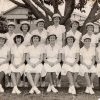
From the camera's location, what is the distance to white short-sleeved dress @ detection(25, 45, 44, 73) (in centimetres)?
916

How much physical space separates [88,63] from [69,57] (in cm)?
47

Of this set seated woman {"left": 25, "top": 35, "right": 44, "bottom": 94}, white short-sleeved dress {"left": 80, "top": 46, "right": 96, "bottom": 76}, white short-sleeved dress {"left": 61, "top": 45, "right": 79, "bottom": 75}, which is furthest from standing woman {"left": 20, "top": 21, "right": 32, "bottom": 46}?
white short-sleeved dress {"left": 80, "top": 46, "right": 96, "bottom": 76}

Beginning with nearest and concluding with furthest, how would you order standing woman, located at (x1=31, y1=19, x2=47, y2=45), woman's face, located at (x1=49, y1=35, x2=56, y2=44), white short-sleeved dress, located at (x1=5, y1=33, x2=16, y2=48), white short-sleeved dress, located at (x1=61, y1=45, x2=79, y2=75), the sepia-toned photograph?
the sepia-toned photograph → white short-sleeved dress, located at (x1=61, y1=45, x2=79, y2=75) → woman's face, located at (x1=49, y1=35, x2=56, y2=44) → white short-sleeved dress, located at (x1=5, y1=33, x2=16, y2=48) → standing woman, located at (x1=31, y1=19, x2=47, y2=45)

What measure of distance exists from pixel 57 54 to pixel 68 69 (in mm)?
485

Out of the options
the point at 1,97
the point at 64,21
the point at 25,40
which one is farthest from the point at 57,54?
the point at 64,21

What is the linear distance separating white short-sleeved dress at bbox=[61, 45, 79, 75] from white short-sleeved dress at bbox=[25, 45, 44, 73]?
545 millimetres

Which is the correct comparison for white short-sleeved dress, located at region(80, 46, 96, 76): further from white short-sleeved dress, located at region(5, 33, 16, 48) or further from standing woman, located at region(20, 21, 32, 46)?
white short-sleeved dress, located at region(5, 33, 16, 48)

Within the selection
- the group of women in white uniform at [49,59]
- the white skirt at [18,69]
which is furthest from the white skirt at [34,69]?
the white skirt at [18,69]

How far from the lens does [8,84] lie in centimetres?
955

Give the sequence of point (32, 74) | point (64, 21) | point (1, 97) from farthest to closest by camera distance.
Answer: point (64, 21) → point (32, 74) → point (1, 97)

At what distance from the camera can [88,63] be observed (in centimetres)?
927

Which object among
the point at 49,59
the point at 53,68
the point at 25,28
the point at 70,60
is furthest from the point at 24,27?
the point at 70,60

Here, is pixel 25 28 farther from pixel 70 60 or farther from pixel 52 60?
pixel 70 60

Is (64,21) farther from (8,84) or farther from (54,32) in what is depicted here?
(8,84)
